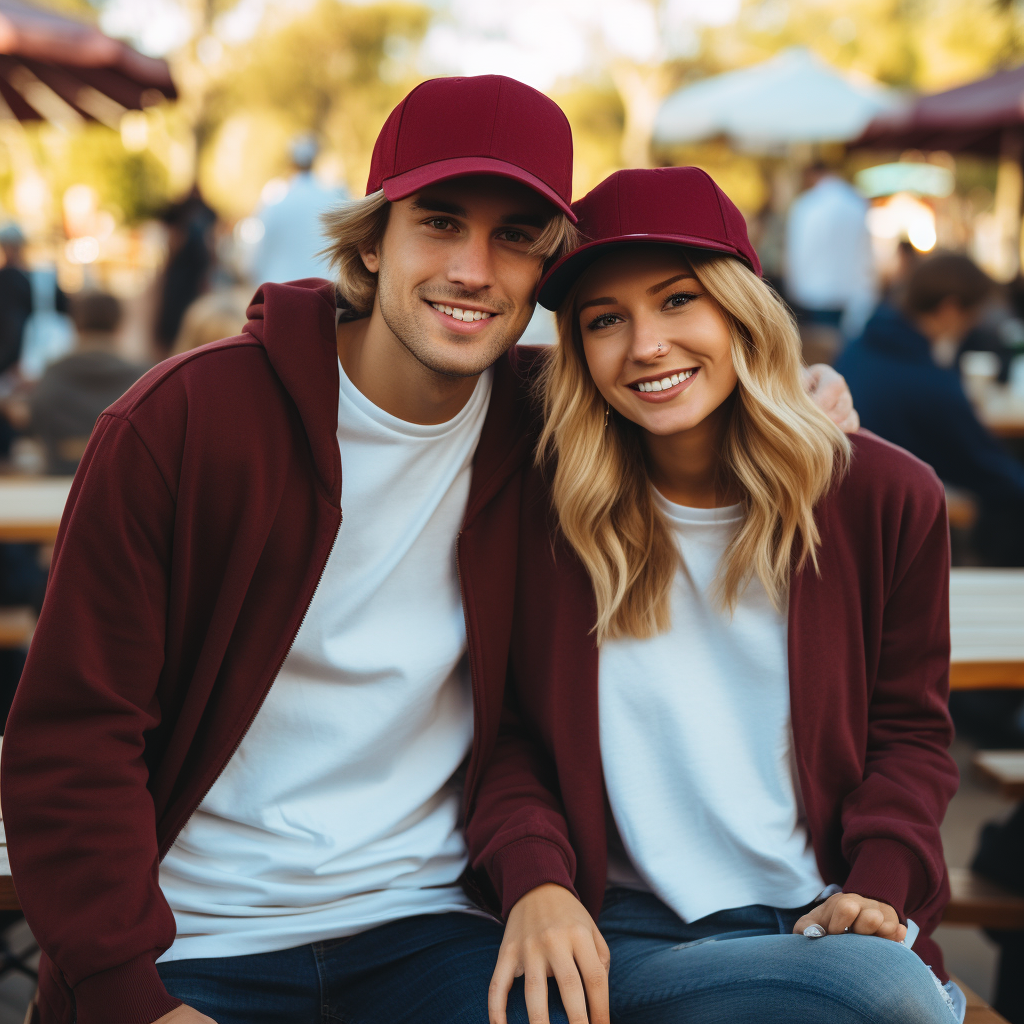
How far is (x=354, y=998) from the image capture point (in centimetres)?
192

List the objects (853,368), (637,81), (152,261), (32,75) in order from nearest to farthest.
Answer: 1. (853,368)
2. (32,75)
3. (152,261)
4. (637,81)

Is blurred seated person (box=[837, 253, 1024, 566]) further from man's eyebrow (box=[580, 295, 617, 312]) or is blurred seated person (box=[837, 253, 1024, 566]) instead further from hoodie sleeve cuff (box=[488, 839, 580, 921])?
hoodie sleeve cuff (box=[488, 839, 580, 921])

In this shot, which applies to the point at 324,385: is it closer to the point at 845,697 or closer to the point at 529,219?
the point at 529,219

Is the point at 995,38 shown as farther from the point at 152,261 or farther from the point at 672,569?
the point at 672,569

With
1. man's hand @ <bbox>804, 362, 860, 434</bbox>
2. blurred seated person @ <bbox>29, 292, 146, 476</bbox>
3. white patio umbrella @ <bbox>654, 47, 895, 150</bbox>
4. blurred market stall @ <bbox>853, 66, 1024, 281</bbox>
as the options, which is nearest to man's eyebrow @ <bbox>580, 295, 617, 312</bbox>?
man's hand @ <bbox>804, 362, 860, 434</bbox>

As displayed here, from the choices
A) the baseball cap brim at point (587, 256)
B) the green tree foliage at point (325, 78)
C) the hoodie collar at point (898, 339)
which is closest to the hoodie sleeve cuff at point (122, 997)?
the baseball cap brim at point (587, 256)

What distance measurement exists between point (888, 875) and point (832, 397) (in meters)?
0.95

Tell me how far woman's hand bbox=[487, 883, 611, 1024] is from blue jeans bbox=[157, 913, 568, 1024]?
1.4 inches

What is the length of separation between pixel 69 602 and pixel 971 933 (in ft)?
9.62

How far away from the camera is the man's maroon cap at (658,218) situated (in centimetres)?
198

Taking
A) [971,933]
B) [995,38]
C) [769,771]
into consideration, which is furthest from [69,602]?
[995,38]

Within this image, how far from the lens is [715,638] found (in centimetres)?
210

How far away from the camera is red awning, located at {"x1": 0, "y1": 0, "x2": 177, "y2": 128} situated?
6.76 m

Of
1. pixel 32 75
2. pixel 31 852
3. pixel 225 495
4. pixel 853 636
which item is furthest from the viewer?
pixel 32 75
